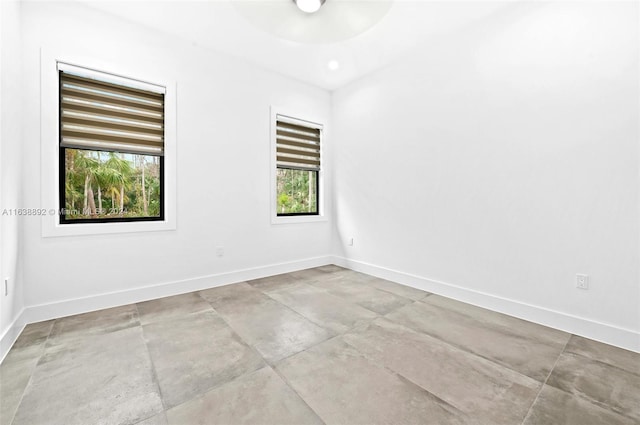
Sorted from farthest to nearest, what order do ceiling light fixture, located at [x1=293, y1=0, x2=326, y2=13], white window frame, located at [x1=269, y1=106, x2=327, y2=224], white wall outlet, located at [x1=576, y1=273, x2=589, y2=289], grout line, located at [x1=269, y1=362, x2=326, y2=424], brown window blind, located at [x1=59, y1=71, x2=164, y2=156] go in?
white window frame, located at [x1=269, y1=106, x2=327, y2=224]
brown window blind, located at [x1=59, y1=71, x2=164, y2=156]
white wall outlet, located at [x1=576, y1=273, x2=589, y2=289]
ceiling light fixture, located at [x1=293, y1=0, x2=326, y2=13]
grout line, located at [x1=269, y1=362, x2=326, y2=424]

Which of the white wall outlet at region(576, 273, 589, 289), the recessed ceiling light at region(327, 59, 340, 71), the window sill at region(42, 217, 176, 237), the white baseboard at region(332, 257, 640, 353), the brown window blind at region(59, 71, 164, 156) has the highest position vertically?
the recessed ceiling light at region(327, 59, 340, 71)

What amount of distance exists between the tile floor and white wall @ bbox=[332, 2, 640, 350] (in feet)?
1.28

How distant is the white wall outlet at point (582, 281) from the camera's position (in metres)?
2.29

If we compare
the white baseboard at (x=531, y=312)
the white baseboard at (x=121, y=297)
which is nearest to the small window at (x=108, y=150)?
the white baseboard at (x=121, y=297)

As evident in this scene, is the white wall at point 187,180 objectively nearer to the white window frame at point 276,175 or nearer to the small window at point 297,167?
the white window frame at point 276,175

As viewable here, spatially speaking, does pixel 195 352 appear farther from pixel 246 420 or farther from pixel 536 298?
pixel 536 298

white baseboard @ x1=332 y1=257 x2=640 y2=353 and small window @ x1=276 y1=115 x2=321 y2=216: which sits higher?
small window @ x1=276 y1=115 x2=321 y2=216

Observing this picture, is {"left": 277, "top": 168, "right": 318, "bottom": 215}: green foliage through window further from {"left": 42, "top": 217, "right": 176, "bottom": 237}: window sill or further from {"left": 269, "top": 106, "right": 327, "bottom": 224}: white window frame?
{"left": 42, "top": 217, "right": 176, "bottom": 237}: window sill

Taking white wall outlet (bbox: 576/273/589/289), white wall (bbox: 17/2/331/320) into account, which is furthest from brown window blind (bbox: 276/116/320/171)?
white wall outlet (bbox: 576/273/589/289)

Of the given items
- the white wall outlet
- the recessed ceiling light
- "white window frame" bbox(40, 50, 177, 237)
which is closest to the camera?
the white wall outlet

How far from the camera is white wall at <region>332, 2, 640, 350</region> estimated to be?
215cm

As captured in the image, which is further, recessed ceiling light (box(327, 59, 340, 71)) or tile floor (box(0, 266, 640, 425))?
recessed ceiling light (box(327, 59, 340, 71))

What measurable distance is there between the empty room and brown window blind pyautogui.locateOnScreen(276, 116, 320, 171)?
0.93ft

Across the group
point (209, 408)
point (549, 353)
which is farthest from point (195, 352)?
Answer: point (549, 353)
